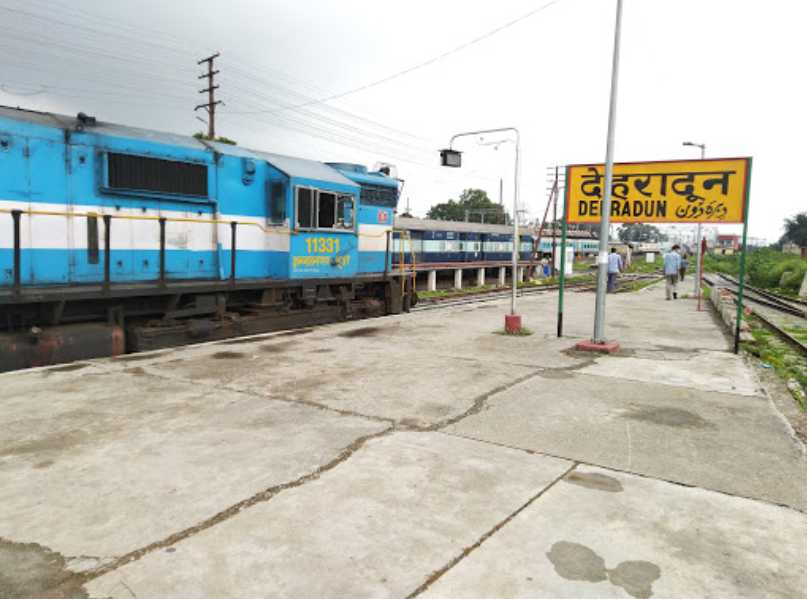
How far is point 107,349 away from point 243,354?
191 cm

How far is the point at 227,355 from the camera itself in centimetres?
821

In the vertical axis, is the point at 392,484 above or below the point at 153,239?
below

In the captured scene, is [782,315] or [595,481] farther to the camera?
[782,315]

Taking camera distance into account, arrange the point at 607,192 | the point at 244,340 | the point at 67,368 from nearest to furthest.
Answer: the point at 67,368, the point at 607,192, the point at 244,340

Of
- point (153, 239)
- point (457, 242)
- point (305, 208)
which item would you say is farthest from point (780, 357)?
point (457, 242)

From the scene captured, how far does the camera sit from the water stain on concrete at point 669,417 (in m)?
5.34

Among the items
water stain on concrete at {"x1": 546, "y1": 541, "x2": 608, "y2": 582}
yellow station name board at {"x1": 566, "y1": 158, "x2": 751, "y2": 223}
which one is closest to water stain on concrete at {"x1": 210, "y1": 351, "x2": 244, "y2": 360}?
water stain on concrete at {"x1": 546, "y1": 541, "x2": 608, "y2": 582}

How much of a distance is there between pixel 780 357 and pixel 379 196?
8.77 meters

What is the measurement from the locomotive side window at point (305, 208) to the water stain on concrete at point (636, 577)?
8527 millimetres

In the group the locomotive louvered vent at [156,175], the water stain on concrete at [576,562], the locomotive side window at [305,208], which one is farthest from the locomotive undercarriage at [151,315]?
the water stain on concrete at [576,562]

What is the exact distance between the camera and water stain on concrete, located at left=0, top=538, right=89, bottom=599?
8.55 ft

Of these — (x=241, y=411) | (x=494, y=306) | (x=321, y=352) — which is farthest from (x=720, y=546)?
(x=494, y=306)

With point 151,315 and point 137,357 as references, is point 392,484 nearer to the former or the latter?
point 137,357

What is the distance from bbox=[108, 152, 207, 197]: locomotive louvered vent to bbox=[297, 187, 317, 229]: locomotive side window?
169 cm
